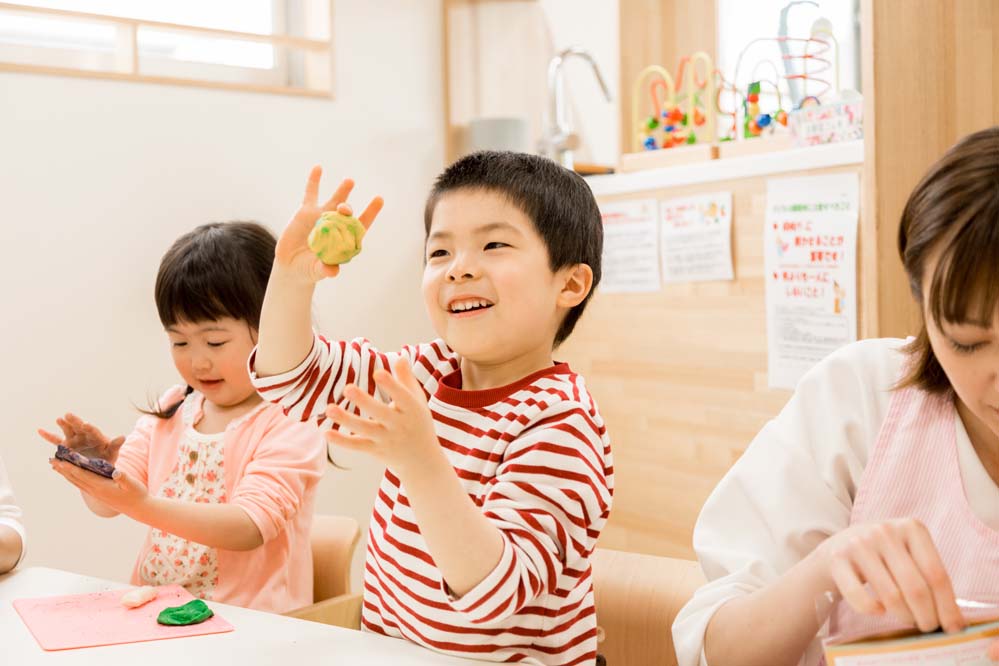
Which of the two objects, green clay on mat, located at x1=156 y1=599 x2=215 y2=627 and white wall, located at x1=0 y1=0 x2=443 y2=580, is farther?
white wall, located at x1=0 y1=0 x2=443 y2=580

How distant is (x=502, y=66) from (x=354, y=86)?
499mm

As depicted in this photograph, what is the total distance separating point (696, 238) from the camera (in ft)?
7.34

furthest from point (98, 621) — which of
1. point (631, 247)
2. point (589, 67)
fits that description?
point (589, 67)

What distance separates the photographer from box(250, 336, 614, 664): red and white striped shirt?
919 millimetres

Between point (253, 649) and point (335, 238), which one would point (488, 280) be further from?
point (253, 649)

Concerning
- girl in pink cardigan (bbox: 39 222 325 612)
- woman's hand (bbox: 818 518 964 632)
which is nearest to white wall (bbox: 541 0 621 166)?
girl in pink cardigan (bbox: 39 222 325 612)

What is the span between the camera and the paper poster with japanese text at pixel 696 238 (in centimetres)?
217

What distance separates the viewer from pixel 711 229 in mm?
2197

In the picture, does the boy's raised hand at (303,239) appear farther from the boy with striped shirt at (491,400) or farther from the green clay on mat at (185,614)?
the green clay on mat at (185,614)

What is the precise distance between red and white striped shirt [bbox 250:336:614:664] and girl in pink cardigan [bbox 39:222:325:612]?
1.35 feet

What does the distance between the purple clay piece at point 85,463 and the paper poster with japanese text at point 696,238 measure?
1371 millimetres

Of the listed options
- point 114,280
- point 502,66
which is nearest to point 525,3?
point 502,66

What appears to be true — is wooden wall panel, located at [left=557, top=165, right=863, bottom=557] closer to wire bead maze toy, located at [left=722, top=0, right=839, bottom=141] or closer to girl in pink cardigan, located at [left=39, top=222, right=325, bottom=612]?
wire bead maze toy, located at [left=722, top=0, right=839, bottom=141]

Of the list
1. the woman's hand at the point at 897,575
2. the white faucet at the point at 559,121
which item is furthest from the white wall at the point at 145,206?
the woman's hand at the point at 897,575
